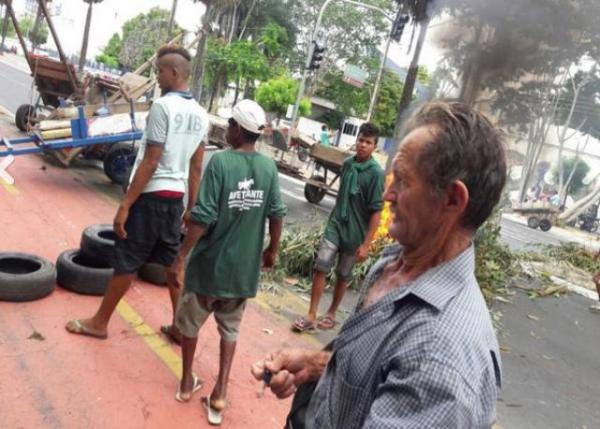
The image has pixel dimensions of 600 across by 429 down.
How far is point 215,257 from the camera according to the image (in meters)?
3.18

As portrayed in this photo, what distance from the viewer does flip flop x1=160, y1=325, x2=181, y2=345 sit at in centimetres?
415

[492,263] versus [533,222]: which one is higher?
[492,263]

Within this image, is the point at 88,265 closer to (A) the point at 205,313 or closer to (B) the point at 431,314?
(A) the point at 205,313

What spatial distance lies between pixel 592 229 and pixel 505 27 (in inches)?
1015

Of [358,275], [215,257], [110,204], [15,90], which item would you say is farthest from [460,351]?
[15,90]

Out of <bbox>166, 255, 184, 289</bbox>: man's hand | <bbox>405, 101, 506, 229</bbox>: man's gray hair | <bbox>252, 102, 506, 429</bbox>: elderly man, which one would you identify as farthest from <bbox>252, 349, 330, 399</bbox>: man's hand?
<bbox>166, 255, 184, 289</bbox>: man's hand

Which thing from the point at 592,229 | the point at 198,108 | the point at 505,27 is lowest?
the point at 592,229

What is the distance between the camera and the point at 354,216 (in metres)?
4.99

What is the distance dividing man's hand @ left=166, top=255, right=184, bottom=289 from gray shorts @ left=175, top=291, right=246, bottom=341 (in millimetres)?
291

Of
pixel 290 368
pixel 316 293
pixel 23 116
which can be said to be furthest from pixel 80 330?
pixel 23 116

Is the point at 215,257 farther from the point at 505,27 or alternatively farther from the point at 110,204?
the point at 505,27

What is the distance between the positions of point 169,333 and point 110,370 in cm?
70

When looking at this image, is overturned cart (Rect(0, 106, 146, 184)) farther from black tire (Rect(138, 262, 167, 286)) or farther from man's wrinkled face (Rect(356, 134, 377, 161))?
man's wrinkled face (Rect(356, 134, 377, 161))

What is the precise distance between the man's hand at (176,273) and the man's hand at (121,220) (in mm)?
409
